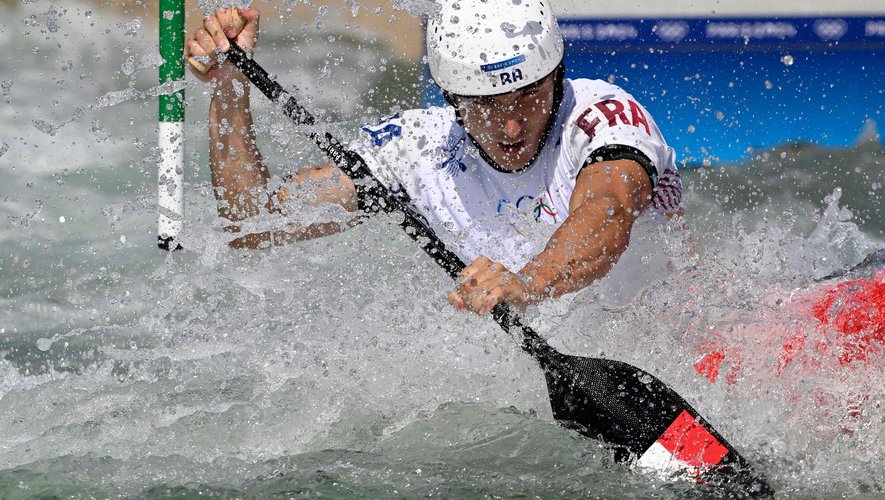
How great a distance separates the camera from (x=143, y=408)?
9.80 feet

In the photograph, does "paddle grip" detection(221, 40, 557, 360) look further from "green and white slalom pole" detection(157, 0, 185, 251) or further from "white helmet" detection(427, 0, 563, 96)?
"green and white slalom pole" detection(157, 0, 185, 251)

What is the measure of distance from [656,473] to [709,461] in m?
0.13

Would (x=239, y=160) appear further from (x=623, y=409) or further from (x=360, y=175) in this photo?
(x=623, y=409)

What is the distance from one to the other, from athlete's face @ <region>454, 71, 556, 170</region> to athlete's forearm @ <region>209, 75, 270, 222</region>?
2.05 feet

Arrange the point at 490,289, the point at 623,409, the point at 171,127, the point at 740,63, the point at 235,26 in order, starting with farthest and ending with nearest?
the point at 740,63, the point at 171,127, the point at 235,26, the point at 623,409, the point at 490,289

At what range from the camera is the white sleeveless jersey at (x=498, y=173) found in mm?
3209

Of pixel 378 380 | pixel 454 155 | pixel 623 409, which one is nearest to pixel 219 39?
pixel 454 155

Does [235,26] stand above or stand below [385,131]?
above

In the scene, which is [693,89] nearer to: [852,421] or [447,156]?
[447,156]

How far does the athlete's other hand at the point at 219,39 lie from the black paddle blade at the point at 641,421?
4.17 feet

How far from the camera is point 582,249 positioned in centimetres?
284

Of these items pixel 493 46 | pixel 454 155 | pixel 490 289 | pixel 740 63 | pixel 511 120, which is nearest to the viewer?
pixel 490 289

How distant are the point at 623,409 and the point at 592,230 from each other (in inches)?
17.8

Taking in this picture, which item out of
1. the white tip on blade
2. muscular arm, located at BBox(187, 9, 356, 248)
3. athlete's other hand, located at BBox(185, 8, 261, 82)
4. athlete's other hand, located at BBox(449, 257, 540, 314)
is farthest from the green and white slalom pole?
athlete's other hand, located at BBox(449, 257, 540, 314)
